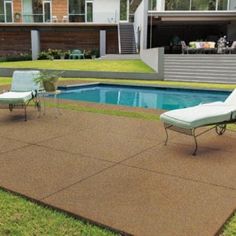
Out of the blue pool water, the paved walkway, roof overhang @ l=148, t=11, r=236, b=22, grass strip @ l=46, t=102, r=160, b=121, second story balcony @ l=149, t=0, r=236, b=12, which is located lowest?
the blue pool water

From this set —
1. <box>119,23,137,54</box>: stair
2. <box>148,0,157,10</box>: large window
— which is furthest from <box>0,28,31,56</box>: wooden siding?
<box>148,0,157,10</box>: large window

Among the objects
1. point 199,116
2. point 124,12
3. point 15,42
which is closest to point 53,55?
point 15,42

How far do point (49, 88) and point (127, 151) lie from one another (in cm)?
341

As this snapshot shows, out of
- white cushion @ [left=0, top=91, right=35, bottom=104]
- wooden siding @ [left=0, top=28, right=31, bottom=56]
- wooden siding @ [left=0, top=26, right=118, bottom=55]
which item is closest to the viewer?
white cushion @ [left=0, top=91, right=35, bottom=104]

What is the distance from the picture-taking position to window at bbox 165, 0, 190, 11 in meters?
23.9

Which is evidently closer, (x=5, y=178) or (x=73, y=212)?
(x=73, y=212)

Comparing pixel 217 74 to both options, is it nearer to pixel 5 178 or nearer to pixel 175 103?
pixel 175 103

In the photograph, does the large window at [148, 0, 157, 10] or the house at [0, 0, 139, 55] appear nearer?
the large window at [148, 0, 157, 10]

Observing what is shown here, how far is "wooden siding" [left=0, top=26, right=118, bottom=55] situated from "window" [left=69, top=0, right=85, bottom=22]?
27.3 inches

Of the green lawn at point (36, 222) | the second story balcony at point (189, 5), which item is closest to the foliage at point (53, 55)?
the second story balcony at point (189, 5)

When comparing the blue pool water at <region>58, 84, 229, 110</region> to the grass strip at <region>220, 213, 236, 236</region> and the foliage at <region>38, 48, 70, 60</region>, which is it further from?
the foliage at <region>38, 48, 70, 60</region>

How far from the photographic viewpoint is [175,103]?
12711mm

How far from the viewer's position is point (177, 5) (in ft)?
78.6

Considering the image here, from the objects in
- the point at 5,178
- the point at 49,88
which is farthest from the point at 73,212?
the point at 49,88
